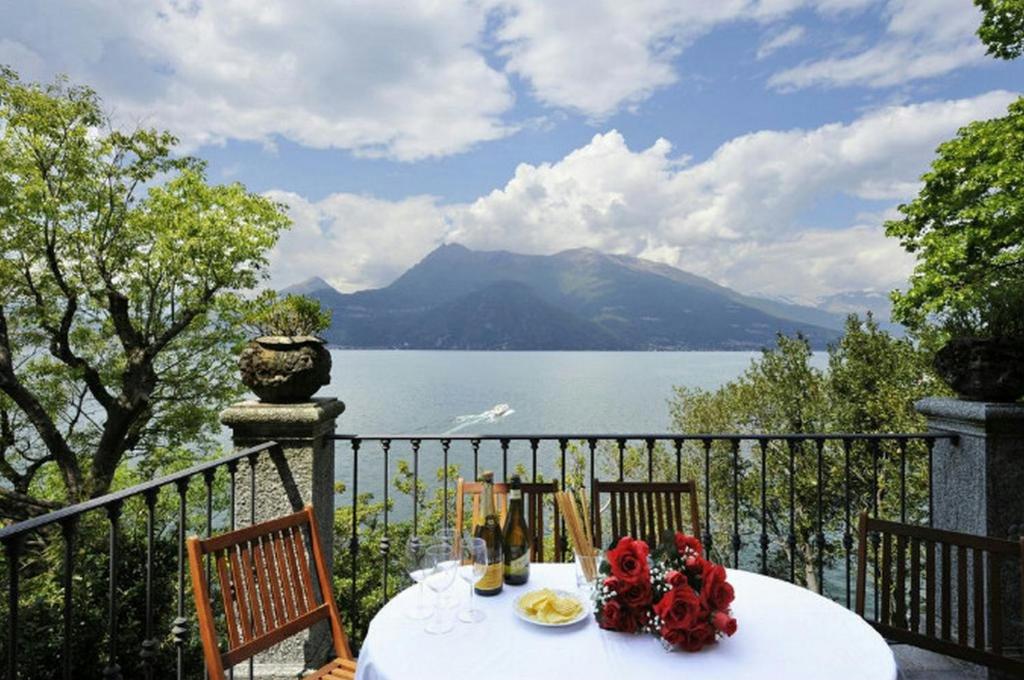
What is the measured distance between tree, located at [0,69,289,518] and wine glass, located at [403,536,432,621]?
13.7 m

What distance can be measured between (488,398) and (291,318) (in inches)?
1858

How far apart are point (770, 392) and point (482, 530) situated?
64.6 ft

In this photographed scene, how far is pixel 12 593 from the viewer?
4.35 ft

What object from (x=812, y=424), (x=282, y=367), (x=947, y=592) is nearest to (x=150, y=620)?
(x=282, y=367)

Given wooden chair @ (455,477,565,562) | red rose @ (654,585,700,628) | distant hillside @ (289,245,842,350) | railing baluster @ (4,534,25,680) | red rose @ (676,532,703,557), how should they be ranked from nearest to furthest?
railing baluster @ (4,534,25,680), red rose @ (654,585,700,628), red rose @ (676,532,703,557), wooden chair @ (455,477,565,562), distant hillside @ (289,245,842,350)

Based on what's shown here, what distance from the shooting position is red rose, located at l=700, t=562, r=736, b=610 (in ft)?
4.80

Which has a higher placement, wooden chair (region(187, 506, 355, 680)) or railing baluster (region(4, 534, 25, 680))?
railing baluster (region(4, 534, 25, 680))

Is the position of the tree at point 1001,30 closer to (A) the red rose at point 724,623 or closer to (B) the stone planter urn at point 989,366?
(B) the stone planter urn at point 989,366

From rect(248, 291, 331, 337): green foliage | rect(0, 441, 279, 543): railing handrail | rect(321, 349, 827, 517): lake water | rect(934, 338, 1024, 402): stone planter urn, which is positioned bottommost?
rect(321, 349, 827, 517): lake water

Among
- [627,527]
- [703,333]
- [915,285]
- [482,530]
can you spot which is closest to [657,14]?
[627,527]

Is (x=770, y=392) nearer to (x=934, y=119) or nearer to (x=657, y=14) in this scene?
(x=934, y=119)

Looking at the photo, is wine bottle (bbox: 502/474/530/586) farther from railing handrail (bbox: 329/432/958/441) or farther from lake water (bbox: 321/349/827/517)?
lake water (bbox: 321/349/827/517)

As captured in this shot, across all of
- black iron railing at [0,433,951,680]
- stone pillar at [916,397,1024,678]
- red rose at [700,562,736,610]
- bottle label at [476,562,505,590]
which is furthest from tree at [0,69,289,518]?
red rose at [700,562,736,610]

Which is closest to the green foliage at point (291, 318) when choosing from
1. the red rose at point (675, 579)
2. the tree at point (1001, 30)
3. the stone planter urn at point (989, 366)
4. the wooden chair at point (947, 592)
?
the red rose at point (675, 579)
